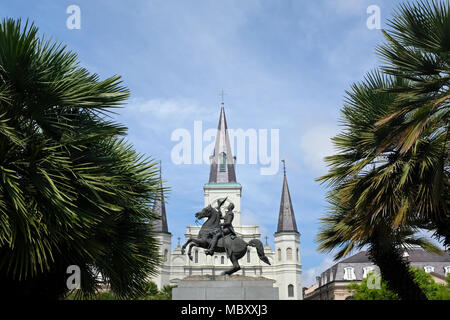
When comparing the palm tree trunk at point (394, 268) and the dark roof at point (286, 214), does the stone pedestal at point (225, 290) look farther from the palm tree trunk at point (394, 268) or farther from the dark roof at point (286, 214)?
the dark roof at point (286, 214)

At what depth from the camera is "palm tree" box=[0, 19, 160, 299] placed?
7.51m

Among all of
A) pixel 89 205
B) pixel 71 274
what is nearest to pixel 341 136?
pixel 89 205

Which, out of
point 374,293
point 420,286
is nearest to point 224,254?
point 374,293

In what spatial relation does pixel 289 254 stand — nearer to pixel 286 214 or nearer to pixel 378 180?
pixel 286 214

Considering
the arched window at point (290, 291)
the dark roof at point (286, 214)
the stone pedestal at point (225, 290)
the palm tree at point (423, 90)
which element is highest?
the dark roof at point (286, 214)

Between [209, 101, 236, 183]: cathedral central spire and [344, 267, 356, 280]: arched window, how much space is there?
31529 mm

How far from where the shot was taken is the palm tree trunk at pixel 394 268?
1223 centimetres

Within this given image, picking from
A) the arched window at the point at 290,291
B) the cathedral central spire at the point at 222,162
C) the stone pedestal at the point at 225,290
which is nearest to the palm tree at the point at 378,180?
the stone pedestal at the point at 225,290

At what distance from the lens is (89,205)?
8461 millimetres

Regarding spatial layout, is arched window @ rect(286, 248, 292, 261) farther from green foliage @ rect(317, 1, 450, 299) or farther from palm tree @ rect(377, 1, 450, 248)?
palm tree @ rect(377, 1, 450, 248)

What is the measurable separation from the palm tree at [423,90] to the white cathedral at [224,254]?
65.3m
